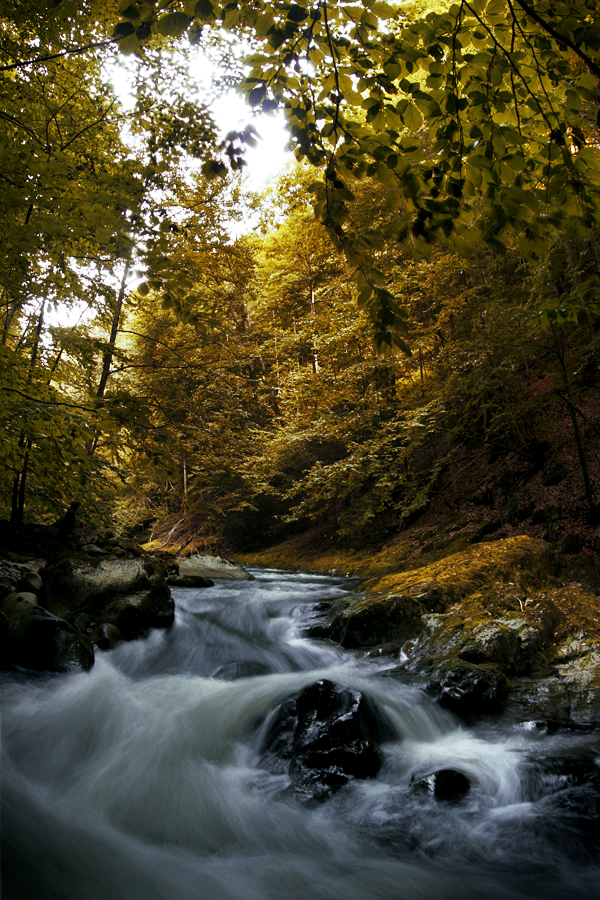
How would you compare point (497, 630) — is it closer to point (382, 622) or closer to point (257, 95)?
point (382, 622)

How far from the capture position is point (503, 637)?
4.89m

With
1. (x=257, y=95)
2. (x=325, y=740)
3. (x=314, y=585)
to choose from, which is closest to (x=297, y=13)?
(x=257, y=95)

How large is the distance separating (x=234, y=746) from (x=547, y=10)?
5.25 m

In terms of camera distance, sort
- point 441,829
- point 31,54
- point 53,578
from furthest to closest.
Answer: point 53,578 → point 31,54 → point 441,829

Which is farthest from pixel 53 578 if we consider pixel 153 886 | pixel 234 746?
pixel 153 886

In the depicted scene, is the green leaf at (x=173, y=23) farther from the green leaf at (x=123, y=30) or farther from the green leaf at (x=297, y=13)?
the green leaf at (x=297, y=13)

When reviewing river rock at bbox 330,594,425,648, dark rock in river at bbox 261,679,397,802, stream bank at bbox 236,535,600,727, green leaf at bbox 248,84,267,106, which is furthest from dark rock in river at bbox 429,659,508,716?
green leaf at bbox 248,84,267,106

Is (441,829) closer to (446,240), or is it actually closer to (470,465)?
(446,240)

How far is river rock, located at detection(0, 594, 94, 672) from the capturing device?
4863 mm

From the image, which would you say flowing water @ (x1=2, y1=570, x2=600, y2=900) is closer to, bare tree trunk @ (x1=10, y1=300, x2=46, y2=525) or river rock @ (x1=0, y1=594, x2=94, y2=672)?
river rock @ (x1=0, y1=594, x2=94, y2=672)

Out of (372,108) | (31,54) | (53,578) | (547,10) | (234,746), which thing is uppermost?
(31,54)

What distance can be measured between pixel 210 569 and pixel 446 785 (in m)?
9.77

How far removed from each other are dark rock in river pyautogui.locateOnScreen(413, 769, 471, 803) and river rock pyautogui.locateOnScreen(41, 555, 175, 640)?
4253 mm

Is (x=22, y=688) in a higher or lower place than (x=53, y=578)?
lower
